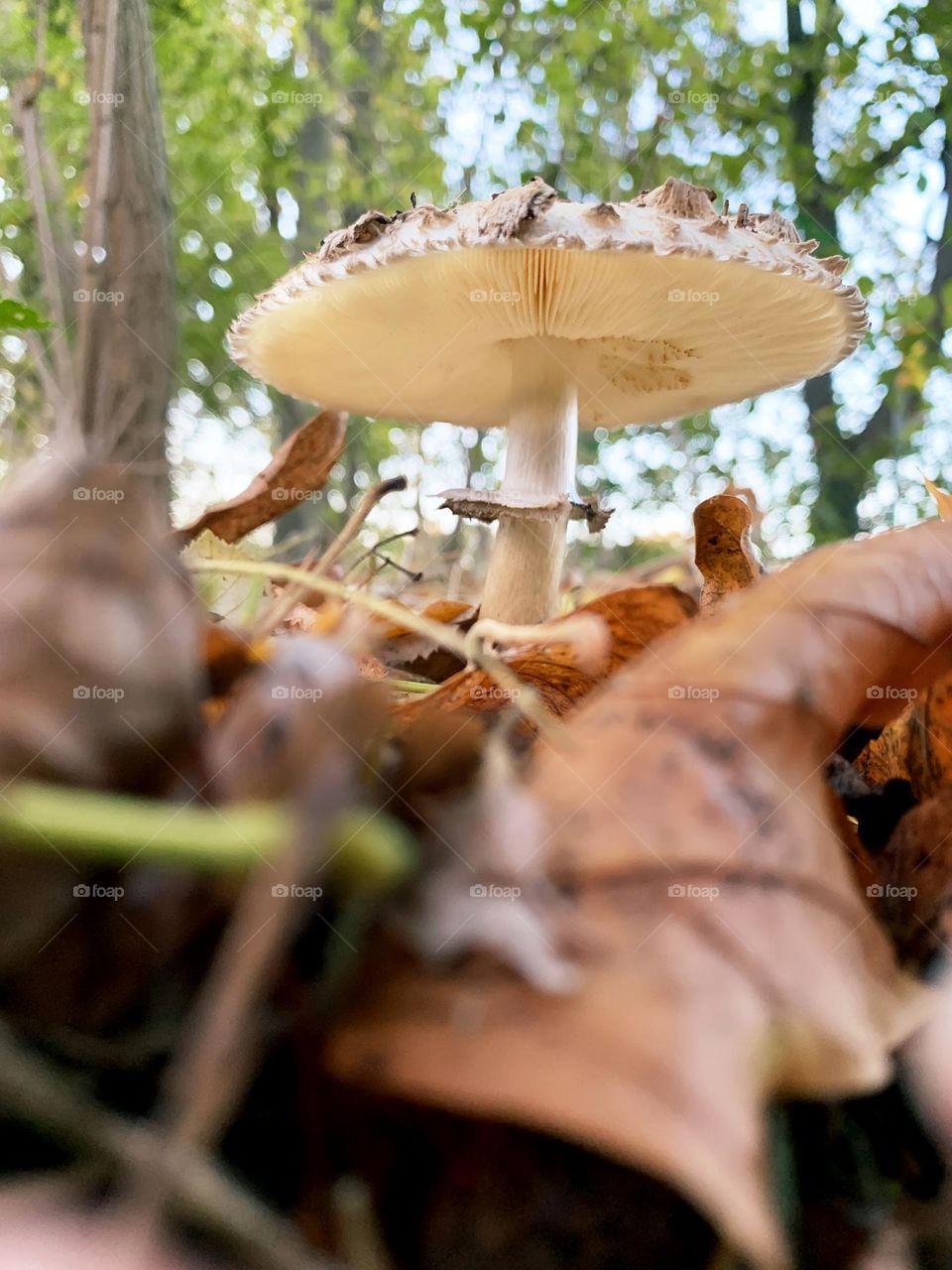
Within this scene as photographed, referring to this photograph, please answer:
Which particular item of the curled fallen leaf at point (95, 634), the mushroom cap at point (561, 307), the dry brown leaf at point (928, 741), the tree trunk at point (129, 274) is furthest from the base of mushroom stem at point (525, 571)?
the tree trunk at point (129, 274)

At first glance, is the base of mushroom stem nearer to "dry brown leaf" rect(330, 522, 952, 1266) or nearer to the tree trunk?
"dry brown leaf" rect(330, 522, 952, 1266)

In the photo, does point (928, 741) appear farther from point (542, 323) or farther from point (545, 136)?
point (545, 136)

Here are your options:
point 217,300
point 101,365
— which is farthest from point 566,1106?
point 217,300

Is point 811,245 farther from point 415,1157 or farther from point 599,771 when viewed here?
point 415,1157

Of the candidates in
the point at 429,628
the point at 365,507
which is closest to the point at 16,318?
the point at 365,507

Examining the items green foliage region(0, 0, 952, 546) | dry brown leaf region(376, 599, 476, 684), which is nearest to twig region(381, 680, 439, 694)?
dry brown leaf region(376, 599, 476, 684)

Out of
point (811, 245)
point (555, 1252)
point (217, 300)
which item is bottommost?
point (555, 1252)
